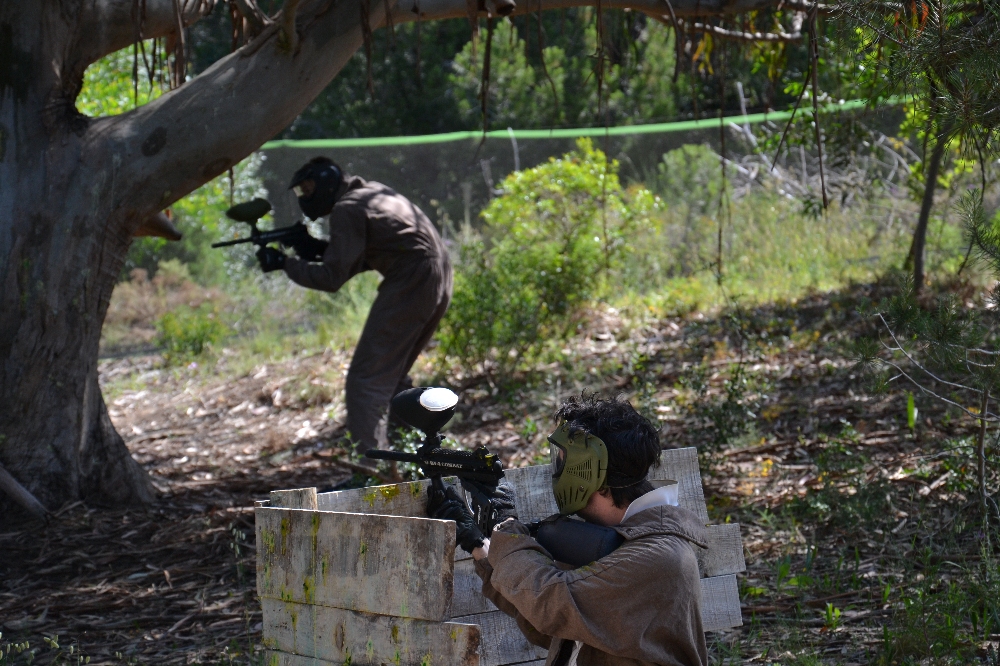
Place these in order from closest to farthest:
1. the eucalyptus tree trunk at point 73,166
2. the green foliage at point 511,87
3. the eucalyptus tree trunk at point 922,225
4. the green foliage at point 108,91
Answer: the eucalyptus tree trunk at point 73,166 → the eucalyptus tree trunk at point 922,225 → the green foliage at point 108,91 → the green foliage at point 511,87

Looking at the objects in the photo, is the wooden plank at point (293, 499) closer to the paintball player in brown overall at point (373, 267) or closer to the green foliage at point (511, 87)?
the paintball player in brown overall at point (373, 267)

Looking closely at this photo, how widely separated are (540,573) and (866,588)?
2576 millimetres

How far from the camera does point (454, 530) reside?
236 cm

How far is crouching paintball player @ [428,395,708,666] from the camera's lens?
2.33m

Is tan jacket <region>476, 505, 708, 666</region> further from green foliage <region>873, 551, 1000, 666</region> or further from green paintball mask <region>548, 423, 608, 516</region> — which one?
green foliage <region>873, 551, 1000, 666</region>

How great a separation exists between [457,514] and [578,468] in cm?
45

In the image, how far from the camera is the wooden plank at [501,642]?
300 centimetres

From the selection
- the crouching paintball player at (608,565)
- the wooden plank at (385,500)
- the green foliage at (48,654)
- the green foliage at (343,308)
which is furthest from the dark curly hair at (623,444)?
the green foliage at (343,308)

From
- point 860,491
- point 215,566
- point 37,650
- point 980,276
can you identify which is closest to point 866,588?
point 860,491

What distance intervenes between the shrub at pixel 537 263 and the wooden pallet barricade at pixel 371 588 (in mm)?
4958

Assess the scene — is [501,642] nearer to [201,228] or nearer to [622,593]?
[622,593]

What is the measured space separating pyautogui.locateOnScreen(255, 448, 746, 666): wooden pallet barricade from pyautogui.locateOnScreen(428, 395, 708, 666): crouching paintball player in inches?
5.9

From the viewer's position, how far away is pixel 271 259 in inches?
251

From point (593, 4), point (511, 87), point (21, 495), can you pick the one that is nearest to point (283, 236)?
point (21, 495)
